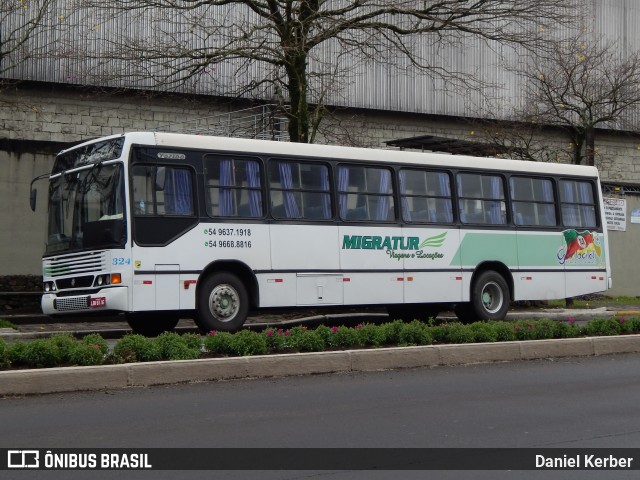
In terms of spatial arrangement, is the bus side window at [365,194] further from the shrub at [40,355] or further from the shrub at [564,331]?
the shrub at [40,355]

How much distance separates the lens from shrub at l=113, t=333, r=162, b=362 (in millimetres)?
11547

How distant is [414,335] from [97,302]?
5.00 meters

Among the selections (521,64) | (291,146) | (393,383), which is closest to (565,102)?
(521,64)

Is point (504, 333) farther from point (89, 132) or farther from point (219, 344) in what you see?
point (89, 132)

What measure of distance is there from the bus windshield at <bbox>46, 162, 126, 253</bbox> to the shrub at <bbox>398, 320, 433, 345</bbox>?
15.4 feet

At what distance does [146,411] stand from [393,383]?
3.21 meters

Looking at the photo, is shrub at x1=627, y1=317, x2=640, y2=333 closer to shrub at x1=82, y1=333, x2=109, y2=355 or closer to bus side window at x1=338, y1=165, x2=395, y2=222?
bus side window at x1=338, y1=165, x2=395, y2=222

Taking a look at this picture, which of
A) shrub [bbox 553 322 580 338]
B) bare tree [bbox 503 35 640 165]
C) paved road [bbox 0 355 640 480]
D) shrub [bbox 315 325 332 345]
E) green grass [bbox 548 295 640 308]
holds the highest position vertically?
bare tree [bbox 503 35 640 165]

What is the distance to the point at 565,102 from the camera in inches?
1330

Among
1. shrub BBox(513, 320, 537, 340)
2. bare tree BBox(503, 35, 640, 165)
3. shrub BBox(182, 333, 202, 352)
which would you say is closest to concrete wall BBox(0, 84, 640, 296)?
bare tree BBox(503, 35, 640, 165)

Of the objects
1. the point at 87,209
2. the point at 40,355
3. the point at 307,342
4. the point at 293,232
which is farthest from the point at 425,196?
the point at 40,355

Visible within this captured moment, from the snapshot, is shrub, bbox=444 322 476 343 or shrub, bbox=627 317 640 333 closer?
shrub, bbox=444 322 476 343

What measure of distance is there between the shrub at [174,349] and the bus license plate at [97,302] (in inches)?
158

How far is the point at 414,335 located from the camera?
14.0m
